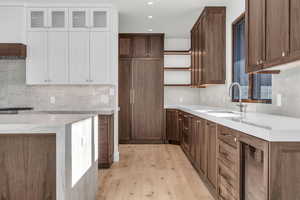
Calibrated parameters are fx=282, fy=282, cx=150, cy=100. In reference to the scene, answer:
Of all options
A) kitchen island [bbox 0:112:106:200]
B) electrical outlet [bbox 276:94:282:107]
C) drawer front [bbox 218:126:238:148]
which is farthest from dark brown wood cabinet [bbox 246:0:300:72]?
kitchen island [bbox 0:112:106:200]

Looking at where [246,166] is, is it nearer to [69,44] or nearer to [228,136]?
[228,136]

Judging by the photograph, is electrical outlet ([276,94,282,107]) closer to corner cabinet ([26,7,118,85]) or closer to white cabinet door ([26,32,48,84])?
corner cabinet ([26,7,118,85])

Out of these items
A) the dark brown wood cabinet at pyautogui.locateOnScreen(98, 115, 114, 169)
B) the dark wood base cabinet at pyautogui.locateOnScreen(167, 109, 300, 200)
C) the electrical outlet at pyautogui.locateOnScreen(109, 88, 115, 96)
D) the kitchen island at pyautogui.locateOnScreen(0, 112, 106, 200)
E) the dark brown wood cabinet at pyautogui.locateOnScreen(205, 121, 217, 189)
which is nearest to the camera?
the dark wood base cabinet at pyautogui.locateOnScreen(167, 109, 300, 200)

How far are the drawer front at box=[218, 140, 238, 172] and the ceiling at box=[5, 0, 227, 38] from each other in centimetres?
272

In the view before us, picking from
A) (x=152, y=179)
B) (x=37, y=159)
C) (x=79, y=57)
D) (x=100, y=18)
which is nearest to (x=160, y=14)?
(x=100, y=18)

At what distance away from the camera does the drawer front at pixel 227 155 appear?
2303 mm

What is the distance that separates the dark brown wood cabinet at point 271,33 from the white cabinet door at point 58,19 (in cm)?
318

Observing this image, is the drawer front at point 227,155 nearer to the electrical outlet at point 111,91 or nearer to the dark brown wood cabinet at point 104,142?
the dark brown wood cabinet at point 104,142

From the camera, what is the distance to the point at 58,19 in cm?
489

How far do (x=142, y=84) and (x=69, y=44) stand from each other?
243 cm

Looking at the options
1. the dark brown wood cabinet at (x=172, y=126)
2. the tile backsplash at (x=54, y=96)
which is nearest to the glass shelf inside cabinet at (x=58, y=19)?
the tile backsplash at (x=54, y=96)

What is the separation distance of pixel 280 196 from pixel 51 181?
1506 millimetres

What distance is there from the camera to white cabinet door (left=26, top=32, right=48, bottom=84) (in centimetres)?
487

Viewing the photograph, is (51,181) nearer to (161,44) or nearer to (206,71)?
(206,71)
